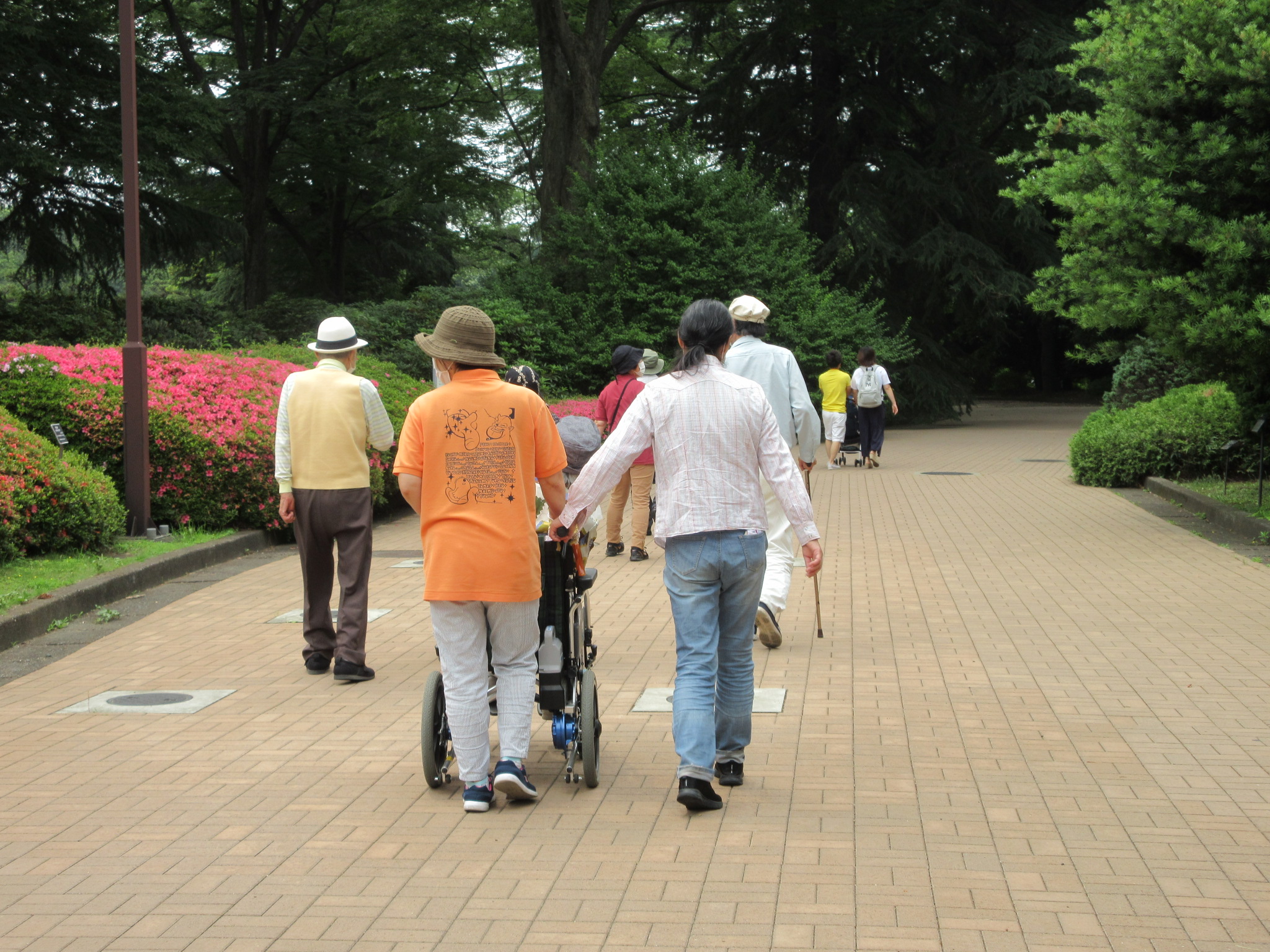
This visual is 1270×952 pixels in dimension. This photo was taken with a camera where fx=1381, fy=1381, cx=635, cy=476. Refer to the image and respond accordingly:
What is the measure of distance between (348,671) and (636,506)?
16.1ft

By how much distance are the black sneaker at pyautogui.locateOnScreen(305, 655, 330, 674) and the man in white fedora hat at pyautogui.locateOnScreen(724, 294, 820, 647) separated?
96.1 inches

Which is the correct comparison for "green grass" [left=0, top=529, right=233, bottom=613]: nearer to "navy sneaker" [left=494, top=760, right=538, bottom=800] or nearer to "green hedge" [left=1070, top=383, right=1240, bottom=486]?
"navy sneaker" [left=494, top=760, right=538, bottom=800]

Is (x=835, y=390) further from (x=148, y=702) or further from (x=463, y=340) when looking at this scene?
(x=463, y=340)

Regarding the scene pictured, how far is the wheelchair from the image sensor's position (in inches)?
207

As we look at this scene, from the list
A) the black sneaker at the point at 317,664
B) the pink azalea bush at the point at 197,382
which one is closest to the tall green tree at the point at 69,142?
the pink azalea bush at the point at 197,382

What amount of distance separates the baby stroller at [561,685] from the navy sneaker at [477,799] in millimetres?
268

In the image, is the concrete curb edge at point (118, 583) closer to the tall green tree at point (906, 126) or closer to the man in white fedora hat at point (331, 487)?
the man in white fedora hat at point (331, 487)

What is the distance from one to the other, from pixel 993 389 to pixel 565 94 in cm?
3026

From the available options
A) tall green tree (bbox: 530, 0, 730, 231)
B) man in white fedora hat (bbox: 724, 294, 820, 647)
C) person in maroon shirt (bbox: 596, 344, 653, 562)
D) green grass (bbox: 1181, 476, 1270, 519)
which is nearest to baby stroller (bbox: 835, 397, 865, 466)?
green grass (bbox: 1181, 476, 1270, 519)

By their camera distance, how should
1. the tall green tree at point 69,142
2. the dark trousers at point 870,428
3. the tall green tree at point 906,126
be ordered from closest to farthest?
the tall green tree at point 69,142 → the dark trousers at point 870,428 → the tall green tree at point 906,126

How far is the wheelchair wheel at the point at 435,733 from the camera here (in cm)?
524

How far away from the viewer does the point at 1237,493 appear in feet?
50.2

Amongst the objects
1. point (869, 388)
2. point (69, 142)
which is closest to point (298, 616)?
point (869, 388)

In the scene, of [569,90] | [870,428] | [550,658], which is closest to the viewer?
[550,658]
